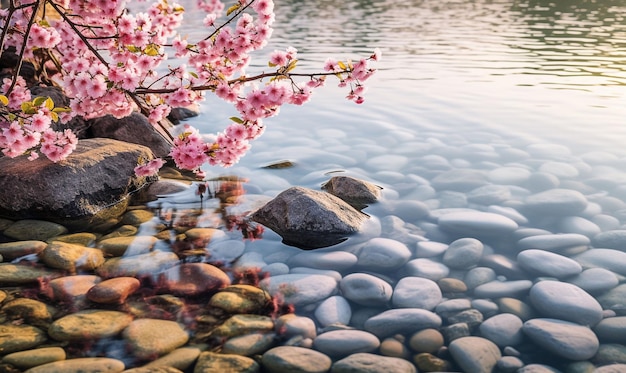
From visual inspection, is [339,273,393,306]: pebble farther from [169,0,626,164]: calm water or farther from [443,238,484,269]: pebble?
[169,0,626,164]: calm water

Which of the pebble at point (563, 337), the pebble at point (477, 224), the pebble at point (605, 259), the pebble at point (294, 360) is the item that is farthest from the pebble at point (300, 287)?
the pebble at point (605, 259)

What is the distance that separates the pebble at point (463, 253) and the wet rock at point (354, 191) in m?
1.37

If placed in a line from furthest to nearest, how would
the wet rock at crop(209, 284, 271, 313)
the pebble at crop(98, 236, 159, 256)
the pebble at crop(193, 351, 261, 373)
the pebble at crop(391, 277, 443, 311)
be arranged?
the pebble at crop(98, 236, 159, 256), the pebble at crop(391, 277, 443, 311), the wet rock at crop(209, 284, 271, 313), the pebble at crop(193, 351, 261, 373)

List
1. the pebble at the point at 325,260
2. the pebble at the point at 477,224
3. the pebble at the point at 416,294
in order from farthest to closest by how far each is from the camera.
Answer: the pebble at the point at 477,224 < the pebble at the point at 325,260 < the pebble at the point at 416,294

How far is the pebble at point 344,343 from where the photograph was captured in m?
3.66

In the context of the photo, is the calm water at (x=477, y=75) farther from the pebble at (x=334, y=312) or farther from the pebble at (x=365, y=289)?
the pebble at (x=334, y=312)

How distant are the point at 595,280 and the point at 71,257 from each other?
450cm

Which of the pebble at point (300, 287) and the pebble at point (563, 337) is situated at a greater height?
the pebble at point (300, 287)

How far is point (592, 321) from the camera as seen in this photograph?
13.0 feet

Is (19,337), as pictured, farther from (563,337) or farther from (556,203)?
(556,203)

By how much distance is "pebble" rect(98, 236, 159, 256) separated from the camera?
5027 millimetres

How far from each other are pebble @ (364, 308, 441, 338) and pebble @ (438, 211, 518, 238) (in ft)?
5.38

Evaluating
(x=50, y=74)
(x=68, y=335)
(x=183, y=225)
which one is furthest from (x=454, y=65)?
(x=68, y=335)

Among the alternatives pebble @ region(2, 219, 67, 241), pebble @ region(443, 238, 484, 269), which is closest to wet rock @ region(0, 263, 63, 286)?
pebble @ region(2, 219, 67, 241)
